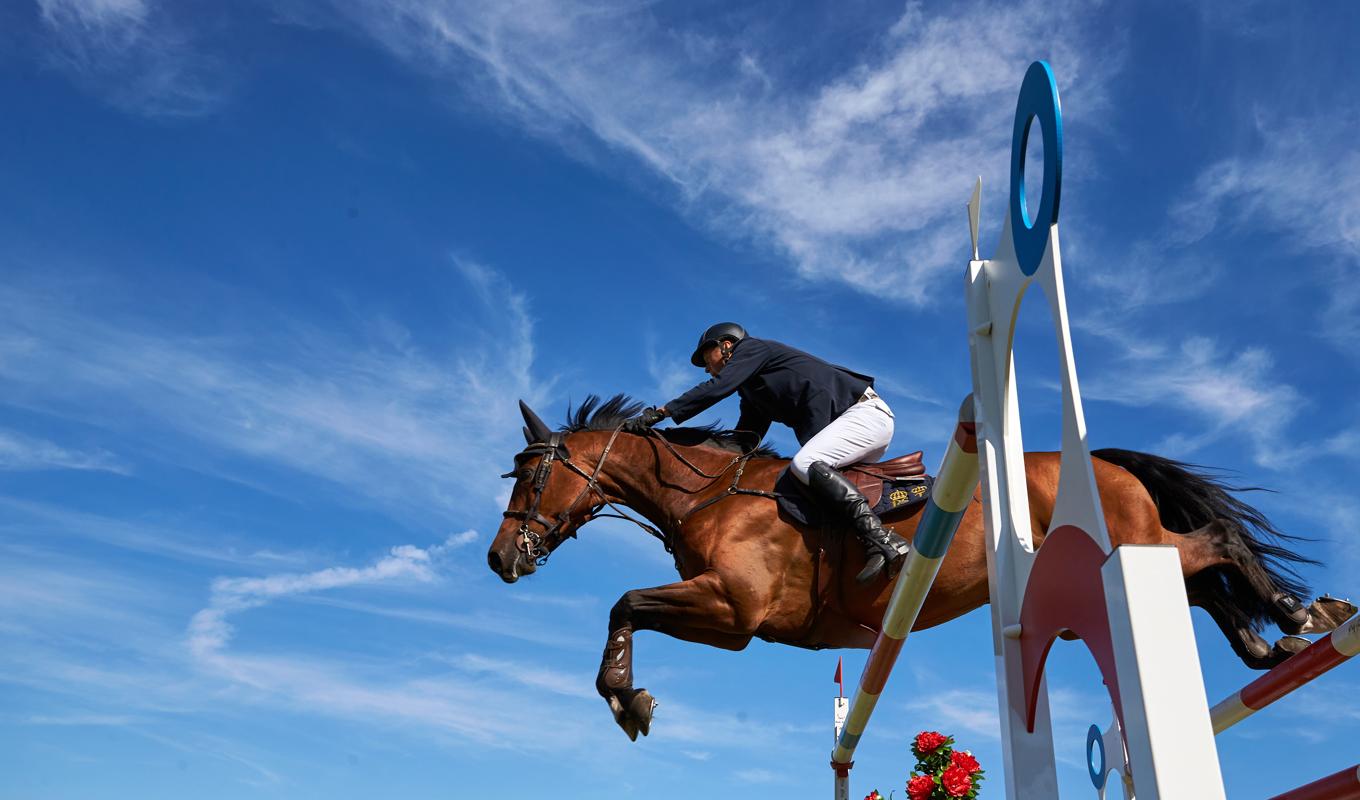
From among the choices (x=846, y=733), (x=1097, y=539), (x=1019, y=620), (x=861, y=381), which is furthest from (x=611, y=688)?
(x=1097, y=539)

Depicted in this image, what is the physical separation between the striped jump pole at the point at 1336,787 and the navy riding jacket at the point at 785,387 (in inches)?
112

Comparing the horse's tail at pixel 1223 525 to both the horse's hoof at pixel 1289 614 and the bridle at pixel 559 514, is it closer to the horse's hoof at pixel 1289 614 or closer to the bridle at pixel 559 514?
the horse's hoof at pixel 1289 614

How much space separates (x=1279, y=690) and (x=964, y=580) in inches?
65.9

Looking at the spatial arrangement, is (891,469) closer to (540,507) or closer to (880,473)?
(880,473)

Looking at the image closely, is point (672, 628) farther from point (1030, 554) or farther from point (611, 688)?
point (1030, 554)

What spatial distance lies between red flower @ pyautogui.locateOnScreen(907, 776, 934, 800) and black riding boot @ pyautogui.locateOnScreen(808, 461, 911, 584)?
1339 millimetres

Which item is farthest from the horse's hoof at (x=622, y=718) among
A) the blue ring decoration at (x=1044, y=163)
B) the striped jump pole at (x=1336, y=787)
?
the blue ring decoration at (x=1044, y=163)

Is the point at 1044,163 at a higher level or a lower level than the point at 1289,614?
lower

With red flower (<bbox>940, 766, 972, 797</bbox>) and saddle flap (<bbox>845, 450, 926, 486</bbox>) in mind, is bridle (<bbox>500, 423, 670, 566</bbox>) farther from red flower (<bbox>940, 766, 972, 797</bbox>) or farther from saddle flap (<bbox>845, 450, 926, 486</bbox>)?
red flower (<bbox>940, 766, 972, 797</bbox>)

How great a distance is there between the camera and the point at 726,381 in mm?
4852

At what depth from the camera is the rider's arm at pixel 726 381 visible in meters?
4.86

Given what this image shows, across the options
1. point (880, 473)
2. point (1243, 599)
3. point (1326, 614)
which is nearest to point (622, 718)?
point (880, 473)

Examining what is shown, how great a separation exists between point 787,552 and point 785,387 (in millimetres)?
828

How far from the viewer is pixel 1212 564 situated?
4.25 metres
